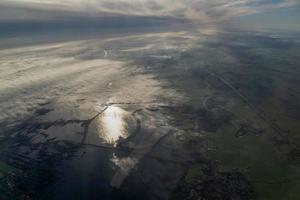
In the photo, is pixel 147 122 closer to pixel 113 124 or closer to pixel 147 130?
pixel 147 130

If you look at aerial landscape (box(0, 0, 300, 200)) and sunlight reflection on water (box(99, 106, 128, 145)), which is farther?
sunlight reflection on water (box(99, 106, 128, 145))

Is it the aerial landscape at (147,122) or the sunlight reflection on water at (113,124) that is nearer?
the aerial landscape at (147,122)

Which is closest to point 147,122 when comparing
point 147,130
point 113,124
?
point 147,130

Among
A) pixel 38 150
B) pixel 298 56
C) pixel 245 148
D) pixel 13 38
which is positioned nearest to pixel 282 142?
pixel 245 148

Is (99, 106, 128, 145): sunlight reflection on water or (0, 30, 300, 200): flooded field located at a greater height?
(99, 106, 128, 145): sunlight reflection on water

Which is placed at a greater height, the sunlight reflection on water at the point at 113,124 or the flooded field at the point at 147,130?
the sunlight reflection on water at the point at 113,124
